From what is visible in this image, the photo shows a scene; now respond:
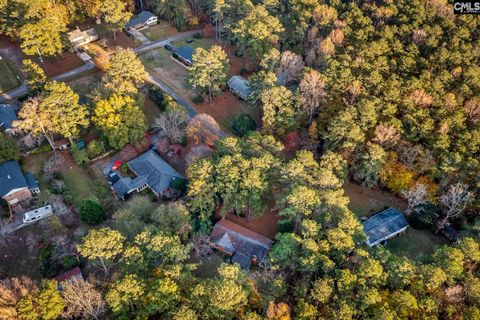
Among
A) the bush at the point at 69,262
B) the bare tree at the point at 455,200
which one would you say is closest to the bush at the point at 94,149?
the bush at the point at 69,262

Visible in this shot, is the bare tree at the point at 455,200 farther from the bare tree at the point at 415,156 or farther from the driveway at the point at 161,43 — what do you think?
the driveway at the point at 161,43

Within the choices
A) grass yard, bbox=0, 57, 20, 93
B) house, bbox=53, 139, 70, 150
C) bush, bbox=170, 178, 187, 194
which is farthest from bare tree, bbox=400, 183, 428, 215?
grass yard, bbox=0, 57, 20, 93

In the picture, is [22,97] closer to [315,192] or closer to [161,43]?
[161,43]

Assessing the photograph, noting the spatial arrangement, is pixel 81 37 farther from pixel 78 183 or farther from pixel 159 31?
pixel 78 183

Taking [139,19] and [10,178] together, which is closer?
[10,178]

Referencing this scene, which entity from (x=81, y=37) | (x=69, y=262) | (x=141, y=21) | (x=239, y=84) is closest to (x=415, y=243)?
(x=239, y=84)
